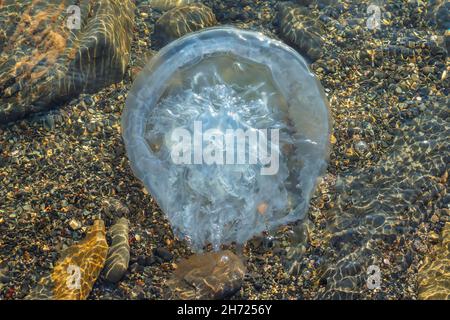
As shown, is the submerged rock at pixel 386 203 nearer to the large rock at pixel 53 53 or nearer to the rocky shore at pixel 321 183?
the rocky shore at pixel 321 183

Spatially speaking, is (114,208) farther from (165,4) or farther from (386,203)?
(165,4)

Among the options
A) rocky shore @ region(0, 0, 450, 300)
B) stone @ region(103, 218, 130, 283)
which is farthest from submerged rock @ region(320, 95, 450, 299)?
stone @ region(103, 218, 130, 283)

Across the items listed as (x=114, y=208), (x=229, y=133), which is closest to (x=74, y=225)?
(x=114, y=208)

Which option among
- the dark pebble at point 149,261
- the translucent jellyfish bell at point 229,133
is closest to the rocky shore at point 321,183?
the dark pebble at point 149,261

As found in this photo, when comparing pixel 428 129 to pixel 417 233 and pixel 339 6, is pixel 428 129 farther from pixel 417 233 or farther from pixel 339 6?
pixel 339 6

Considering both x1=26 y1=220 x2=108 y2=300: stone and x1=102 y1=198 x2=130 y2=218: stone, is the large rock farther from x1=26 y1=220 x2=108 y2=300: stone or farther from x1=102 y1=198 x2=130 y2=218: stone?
Result: x1=26 y1=220 x2=108 y2=300: stone

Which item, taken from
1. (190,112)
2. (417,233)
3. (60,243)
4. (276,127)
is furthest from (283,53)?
(60,243)
